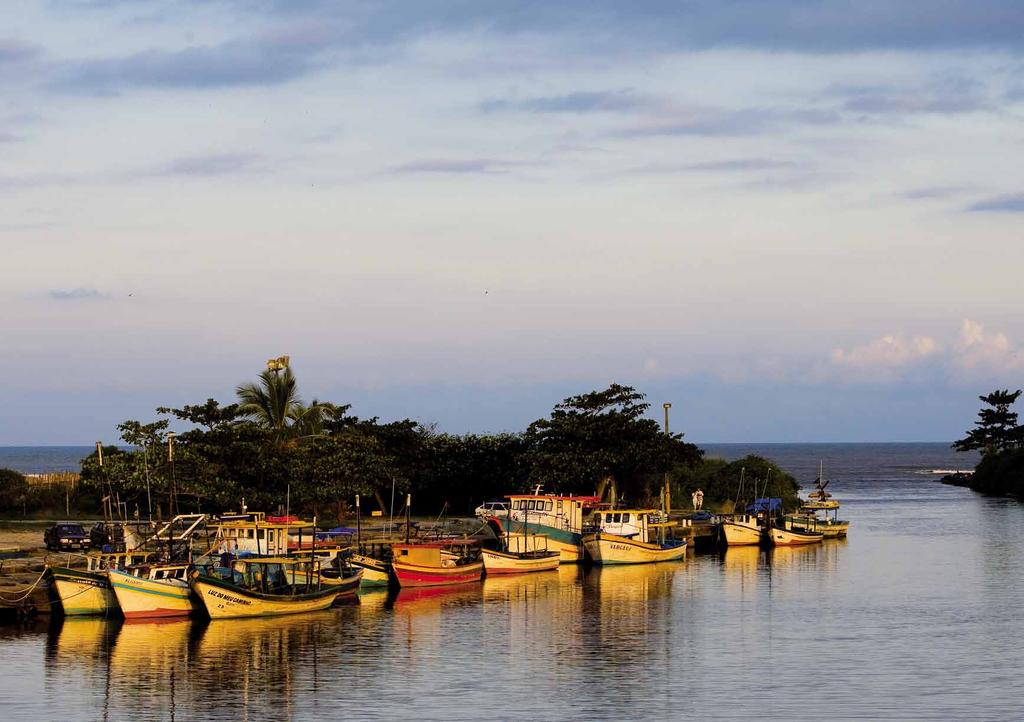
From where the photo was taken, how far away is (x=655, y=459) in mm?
100500

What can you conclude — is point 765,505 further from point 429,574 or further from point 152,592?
point 152,592

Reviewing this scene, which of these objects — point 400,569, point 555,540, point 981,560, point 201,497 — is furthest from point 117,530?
point 981,560

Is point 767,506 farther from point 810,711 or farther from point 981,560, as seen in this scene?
point 810,711

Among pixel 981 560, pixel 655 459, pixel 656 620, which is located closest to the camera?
pixel 656 620

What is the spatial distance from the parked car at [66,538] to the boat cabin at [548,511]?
25.9 m

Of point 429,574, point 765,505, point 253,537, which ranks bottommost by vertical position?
point 429,574

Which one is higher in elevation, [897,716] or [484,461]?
[484,461]

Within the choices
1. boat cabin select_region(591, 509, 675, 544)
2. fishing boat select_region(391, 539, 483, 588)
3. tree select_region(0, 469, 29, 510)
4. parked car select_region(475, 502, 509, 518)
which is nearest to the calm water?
fishing boat select_region(391, 539, 483, 588)

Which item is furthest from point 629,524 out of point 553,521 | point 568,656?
point 568,656

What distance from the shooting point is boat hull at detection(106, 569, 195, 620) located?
56062 millimetres

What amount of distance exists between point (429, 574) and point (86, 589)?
19202mm

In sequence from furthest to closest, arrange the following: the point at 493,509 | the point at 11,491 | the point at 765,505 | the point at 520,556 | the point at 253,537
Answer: the point at 765,505 < the point at 493,509 < the point at 11,491 < the point at 520,556 < the point at 253,537

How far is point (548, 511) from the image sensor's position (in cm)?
8662

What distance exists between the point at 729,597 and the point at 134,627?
2963 centimetres
